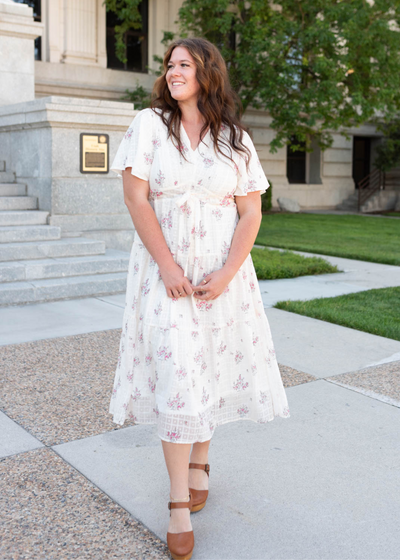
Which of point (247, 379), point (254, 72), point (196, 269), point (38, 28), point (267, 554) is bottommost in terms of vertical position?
point (267, 554)

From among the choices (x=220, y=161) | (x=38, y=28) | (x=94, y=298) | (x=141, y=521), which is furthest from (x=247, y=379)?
(x=38, y=28)

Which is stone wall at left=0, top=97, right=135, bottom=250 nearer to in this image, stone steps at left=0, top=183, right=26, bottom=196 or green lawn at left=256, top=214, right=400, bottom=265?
stone steps at left=0, top=183, right=26, bottom=196

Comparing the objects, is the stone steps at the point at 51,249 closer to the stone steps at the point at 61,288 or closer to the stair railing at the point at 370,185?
the stone steps at the point at 61,288

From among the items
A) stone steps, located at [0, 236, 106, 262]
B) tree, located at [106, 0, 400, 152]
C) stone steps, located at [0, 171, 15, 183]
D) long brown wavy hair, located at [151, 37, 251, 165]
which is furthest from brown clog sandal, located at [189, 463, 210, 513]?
tree, located at [106, 0, 400, 152]

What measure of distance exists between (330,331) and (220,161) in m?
3.66

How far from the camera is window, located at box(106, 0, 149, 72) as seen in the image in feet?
72.7

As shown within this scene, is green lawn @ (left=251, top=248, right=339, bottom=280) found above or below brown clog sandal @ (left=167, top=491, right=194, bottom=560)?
above

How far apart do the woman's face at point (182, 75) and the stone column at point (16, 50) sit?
8.31m

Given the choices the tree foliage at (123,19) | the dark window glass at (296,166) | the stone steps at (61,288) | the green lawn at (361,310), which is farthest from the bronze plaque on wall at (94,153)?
the dark window glass at (296,166)

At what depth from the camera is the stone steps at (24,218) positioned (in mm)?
8133

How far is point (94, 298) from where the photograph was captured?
723 cm

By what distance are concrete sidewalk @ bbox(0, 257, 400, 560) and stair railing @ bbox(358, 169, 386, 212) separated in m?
23.3

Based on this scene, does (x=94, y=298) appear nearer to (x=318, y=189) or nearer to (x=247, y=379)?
(x=247, y=379)

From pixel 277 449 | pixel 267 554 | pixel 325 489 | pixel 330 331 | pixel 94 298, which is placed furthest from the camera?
pixel 94 298
